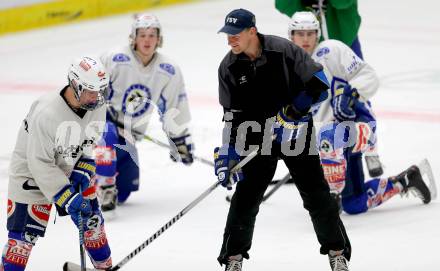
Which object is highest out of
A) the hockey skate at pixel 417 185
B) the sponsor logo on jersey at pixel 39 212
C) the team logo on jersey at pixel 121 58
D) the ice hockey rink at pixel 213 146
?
the team logo on jersey at pixel 121 58

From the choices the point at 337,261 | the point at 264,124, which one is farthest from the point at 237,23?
the point at 337,261

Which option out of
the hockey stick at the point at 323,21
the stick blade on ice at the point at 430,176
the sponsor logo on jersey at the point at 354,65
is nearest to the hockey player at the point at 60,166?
the sponsor logo on jersey at the point at 354,65

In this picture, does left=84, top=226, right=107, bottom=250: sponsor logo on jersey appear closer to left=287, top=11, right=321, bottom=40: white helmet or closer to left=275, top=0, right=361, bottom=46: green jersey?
left=287, top=11, right=321, bottom=40: white helmet

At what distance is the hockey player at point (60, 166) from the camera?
440 centimetres

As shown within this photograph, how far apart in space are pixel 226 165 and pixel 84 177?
0.62 meters

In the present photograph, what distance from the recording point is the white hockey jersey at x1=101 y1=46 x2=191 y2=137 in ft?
20.1

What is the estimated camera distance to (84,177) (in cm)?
467

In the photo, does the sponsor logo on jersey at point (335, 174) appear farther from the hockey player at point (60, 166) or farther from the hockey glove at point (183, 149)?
the hockey player at point (60, 166)

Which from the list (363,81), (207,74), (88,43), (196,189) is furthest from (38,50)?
(363,81)

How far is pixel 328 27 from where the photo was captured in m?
6.83

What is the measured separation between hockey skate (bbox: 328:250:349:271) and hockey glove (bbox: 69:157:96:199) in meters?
1.07

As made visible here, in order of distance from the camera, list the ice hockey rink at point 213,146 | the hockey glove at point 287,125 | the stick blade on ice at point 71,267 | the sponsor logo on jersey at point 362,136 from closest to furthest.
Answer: the hockey glove at point 287,125, the stick blade on ice at point 71,267, the ice hockey rink at point 213,146, the sponsor logo on jersey at point 362,136

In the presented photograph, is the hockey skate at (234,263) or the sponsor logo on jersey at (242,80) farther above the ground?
the sponsor logo on jersey at (242,80)

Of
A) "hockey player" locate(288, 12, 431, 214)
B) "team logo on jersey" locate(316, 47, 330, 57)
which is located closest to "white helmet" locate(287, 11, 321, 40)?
"hockey player" locate(288, 12, 431, 214)
